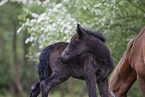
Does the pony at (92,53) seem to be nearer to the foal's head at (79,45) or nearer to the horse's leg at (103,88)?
the foal's head at (79,45)

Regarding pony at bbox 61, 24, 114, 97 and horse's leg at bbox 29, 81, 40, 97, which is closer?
pony at bbox 61, 24, 114, 97

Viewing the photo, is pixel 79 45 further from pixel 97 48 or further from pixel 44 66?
pixel 44 66

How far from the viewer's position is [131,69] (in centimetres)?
446

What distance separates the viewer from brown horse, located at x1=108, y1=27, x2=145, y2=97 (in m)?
3.94

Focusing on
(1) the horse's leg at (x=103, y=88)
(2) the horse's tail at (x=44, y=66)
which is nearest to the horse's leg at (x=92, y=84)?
(1) the horse's leg at (x=103, y=88)

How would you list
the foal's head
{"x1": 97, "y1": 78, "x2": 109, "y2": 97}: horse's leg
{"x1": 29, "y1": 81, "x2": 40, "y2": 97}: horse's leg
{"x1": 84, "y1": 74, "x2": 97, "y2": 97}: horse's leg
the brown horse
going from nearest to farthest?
{"x1": 84, "y1": 74, "x2": 97, "y2": 97}: horse's leg, the foal's head, {"x1": 97, "y1": 78, "x2": 109, "y2": 97}: horse's leg, {"x1": 29, "y1": 81, "x2": 40, "y2": 97}: horse's leg, the brown horse

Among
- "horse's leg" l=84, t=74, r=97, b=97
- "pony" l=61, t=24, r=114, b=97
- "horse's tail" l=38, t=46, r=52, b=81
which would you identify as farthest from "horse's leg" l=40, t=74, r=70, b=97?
"horse's leg" l=84, t=74, r=97, b=97

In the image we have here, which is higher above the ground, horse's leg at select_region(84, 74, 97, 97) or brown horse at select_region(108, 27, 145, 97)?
horse's leg at select_region(84, 74, 97, 97)

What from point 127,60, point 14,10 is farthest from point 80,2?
point 14,10

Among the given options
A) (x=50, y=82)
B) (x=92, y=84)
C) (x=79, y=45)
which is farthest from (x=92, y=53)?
(x=50, y=82)

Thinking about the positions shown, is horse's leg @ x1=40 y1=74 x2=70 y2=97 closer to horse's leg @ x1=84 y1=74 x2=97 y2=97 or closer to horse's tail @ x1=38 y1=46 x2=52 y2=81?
horse's tail @ x1=38 y1=46 x2=52 y2=81

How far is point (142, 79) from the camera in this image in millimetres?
3945

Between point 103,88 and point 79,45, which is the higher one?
point 79,45

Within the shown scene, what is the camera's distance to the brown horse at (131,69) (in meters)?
3.94
